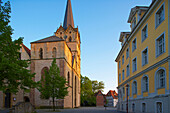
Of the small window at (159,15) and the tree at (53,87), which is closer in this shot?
the small window at (159,15)

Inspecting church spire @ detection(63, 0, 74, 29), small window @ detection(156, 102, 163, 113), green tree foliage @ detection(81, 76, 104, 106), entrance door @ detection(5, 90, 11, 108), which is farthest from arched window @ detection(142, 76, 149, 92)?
green tree foliage @ detection(81, 76, 104, 106)

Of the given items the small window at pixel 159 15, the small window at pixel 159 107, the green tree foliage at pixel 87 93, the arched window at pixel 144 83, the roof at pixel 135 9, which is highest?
the roof at pixel 135 9

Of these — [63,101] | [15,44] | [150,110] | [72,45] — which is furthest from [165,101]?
[72,45]

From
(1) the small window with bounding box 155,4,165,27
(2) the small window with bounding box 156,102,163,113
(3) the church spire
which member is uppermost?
(3) the church spire

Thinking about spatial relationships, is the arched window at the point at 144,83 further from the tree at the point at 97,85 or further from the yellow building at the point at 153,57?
the tree at the point at 97,85

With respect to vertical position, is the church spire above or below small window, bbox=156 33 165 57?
above

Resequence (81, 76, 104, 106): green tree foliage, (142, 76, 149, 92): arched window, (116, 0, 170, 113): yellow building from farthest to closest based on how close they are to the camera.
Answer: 1. (81, 76, 104, 106): green tree foliage
2. (142, 76, 149, 92): arched window
3. (116, 0, 170, 113): yellow building

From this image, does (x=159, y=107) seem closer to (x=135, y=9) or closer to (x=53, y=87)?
(x=135, y=9)

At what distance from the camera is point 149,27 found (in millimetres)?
17000

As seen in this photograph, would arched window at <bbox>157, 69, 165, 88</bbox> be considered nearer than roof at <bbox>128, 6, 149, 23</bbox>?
Yes

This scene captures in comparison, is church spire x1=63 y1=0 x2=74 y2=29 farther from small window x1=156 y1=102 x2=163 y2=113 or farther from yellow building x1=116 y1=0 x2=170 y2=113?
small window x1=156 y1=102 x2=163 y2=113

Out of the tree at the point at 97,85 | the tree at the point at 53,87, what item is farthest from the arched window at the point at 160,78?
the tree at the point at 97,85

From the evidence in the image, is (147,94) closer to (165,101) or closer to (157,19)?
(165,101)

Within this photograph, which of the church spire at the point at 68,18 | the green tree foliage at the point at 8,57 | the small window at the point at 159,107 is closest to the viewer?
the small window at the point at 159,107
